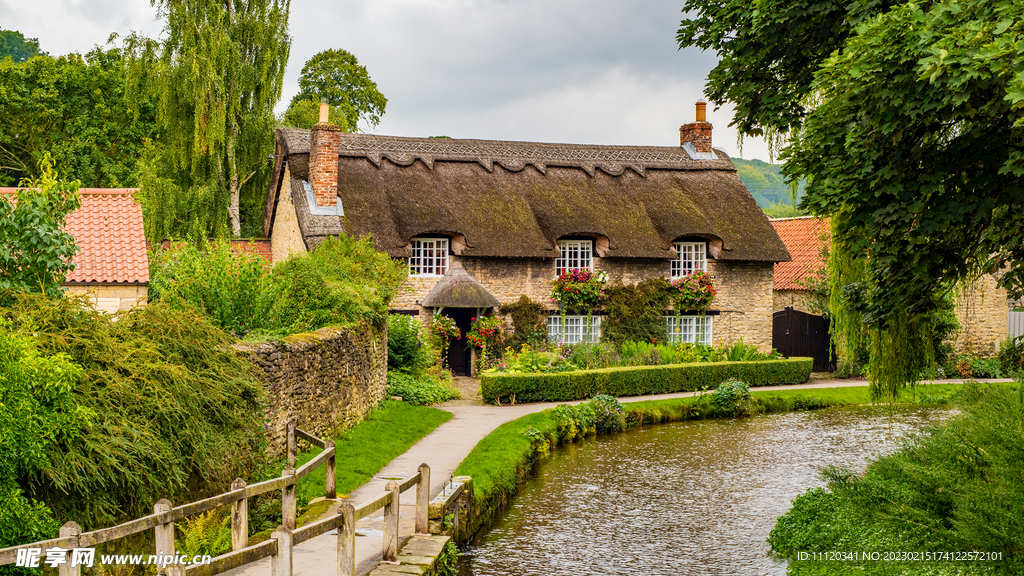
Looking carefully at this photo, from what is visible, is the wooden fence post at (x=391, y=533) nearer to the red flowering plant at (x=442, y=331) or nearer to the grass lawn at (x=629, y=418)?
the grass lawn at (x=629, y=418)

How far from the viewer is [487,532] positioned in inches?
406

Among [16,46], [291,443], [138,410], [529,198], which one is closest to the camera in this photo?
[138,410]

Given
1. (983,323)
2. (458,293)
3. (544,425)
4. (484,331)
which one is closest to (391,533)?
(544,425)

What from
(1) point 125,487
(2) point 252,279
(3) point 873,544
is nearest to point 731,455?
(3) point 873,544

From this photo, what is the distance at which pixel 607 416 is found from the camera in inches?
691

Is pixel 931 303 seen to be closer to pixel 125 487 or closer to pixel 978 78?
pixel 978 78

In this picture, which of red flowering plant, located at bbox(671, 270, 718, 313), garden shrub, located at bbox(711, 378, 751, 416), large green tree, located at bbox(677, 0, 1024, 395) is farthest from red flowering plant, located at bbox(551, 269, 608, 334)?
large green tree, located at bbox(677, 0, 1024, 395)

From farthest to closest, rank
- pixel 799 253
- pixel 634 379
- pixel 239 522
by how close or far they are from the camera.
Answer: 1. pixel 799 253
2. pixel 634 379
3. pixel 239 522

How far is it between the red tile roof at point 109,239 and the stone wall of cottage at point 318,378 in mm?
3910

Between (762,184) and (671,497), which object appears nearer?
(671,497)

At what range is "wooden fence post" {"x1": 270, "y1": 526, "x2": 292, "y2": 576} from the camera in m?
6.01

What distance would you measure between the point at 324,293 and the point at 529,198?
1154cm

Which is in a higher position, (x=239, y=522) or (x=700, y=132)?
(x=700, y=132)

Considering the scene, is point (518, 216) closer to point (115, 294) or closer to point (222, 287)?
point (115, 294)
